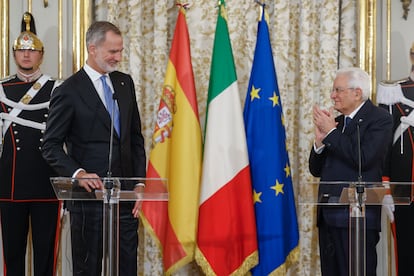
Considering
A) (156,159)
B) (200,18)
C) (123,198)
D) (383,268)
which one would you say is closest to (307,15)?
(200,18)

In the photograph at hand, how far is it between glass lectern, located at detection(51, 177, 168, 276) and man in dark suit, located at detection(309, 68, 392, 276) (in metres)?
1.01

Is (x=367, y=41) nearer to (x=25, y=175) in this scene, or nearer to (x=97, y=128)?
(x=97, y=128)

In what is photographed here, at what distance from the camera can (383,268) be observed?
A: 189 inches

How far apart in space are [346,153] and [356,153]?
0.15ft

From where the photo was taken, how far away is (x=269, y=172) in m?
4.70

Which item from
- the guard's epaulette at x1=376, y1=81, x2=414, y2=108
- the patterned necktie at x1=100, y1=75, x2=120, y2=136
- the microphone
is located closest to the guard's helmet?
the patterned necktie at x1=100, y1=75, x2=120, y2=136

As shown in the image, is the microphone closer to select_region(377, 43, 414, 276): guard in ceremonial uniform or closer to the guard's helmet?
the guard's helmet

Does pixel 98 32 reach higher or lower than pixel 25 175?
higher

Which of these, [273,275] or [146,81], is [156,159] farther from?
[273,275]

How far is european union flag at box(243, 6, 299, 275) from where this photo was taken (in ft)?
15.4

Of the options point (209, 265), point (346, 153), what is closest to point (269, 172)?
A: point (209, 265)

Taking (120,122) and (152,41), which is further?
(152,41)

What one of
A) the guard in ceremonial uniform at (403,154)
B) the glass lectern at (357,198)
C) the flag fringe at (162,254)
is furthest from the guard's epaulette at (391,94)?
the flag fringe at (162,254)

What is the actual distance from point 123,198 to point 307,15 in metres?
2.37
